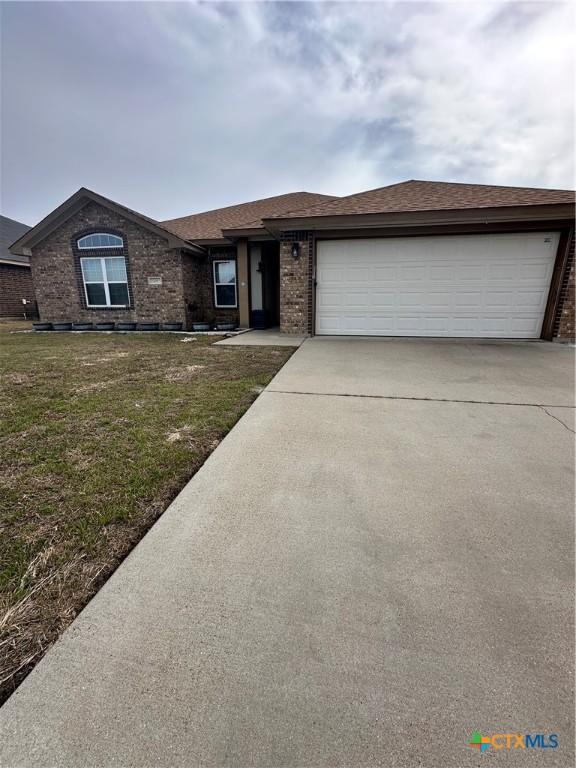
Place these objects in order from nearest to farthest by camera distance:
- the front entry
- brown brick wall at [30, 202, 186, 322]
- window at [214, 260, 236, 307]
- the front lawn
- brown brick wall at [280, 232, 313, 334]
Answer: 1. the front lawn
2. brown brick wall at [280, 232, 313, 334]
3. brown brick wall at [30, 202, 186, 322]
4. the front entry
5. window at [214, 260, 236, 307]

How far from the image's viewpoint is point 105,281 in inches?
476

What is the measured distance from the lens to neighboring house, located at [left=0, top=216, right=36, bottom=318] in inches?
644

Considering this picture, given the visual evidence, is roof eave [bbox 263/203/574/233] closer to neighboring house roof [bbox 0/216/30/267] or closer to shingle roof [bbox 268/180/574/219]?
shingle roof [bbox 268/180/574/219]

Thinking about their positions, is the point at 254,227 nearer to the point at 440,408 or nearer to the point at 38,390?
the point at 38,390

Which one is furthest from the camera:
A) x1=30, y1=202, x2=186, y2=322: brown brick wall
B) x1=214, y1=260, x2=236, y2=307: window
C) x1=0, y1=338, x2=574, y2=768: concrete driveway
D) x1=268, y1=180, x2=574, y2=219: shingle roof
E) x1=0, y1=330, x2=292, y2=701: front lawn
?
x1=214, y1=260, x2=236, y2=307: window

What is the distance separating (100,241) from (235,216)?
541 cm

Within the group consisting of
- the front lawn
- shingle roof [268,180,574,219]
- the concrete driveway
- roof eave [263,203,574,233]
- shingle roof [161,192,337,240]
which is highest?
shingle roof [161,192,337,240]

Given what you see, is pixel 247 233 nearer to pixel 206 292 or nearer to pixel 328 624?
pixel 206 292

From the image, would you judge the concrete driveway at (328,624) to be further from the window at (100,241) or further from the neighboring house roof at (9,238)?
the neighboring house roof at (9,238)

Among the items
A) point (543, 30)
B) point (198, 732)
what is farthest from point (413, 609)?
point (543, 30)

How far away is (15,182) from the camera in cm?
2238

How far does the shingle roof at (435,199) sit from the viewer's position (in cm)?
774

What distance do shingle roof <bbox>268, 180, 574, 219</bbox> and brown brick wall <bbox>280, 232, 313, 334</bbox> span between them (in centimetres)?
65

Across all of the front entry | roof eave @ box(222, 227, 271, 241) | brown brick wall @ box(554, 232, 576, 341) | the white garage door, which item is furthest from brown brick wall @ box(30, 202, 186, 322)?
brown brick wall @ box(554, 232, 576, 341)
